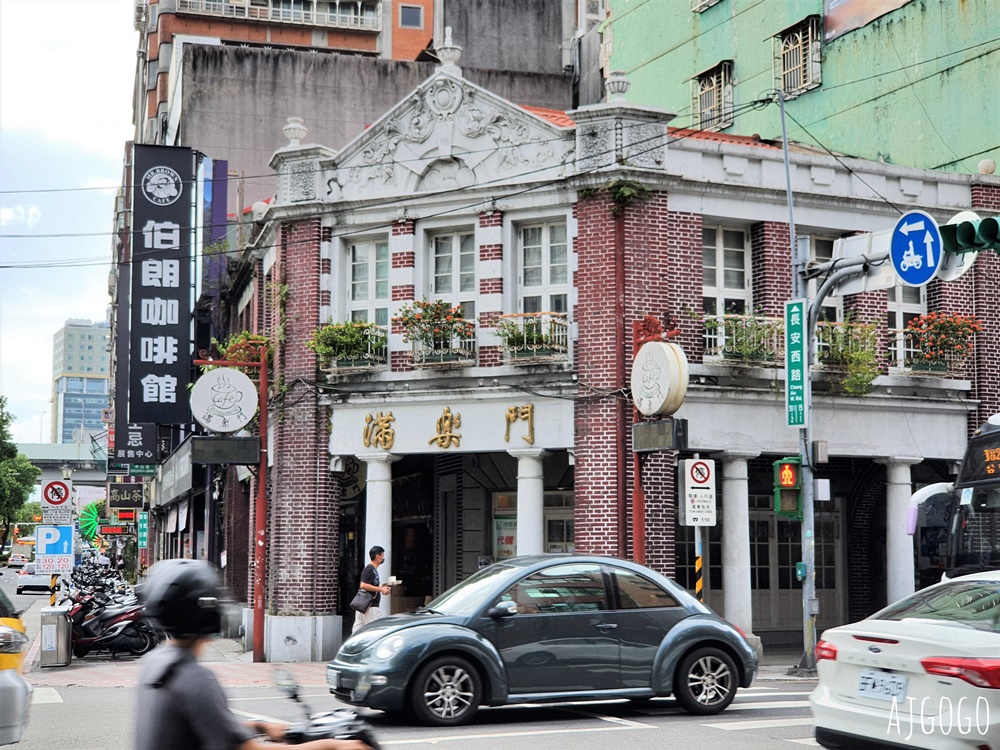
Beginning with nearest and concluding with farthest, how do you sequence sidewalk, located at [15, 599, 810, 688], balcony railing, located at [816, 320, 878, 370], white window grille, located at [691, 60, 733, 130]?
sidewalk, located at [15, 599, 810, 688] < balcony railing, located at [816, 320, 878, 370] < white window grille, located at [691, 60, 733, 130]

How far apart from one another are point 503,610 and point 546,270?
396 inches

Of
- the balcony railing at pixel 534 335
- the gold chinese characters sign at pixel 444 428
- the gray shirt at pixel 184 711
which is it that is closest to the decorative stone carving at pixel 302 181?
the gold chinese characters sign at pixel 444 428

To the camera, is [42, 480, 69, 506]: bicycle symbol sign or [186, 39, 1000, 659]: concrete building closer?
[186, 39, 1000, 659]: concrete building

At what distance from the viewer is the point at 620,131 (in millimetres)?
20375

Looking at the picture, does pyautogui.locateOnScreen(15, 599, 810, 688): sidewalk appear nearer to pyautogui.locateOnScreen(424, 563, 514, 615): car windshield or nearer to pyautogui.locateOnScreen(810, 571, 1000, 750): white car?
pyautogui.locateOnScreen(424, 563, 514, 615): car windshield

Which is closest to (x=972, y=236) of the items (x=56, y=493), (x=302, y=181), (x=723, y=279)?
(x=723, y=279)

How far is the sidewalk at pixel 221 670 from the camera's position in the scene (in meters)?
16.9

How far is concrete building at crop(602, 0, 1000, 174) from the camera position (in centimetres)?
2533

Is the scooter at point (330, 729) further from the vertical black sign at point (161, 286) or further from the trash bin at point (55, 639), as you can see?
the vertical black sign at point (161, 286)

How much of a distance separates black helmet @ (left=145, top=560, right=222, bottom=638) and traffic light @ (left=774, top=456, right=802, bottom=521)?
14.9 m

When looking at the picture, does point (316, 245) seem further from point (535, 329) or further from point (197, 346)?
point (197, 346)

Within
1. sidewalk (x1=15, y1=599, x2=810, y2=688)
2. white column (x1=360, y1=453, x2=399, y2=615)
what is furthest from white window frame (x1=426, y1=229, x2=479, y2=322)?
sidewalk (x1=15, y1=599, x2=810, y2=688)

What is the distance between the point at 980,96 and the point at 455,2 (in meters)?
19.3

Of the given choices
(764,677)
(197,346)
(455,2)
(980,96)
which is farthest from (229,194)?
(764,677)
